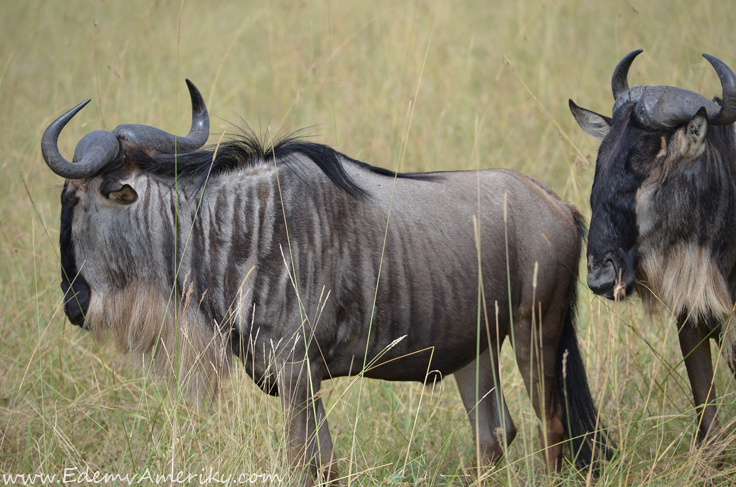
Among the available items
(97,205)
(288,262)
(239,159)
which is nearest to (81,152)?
(97,205)

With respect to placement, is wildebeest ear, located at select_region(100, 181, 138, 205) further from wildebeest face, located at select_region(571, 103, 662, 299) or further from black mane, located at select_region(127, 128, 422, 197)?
wildebeest face, located at select_region(571, 103, 662, 299)

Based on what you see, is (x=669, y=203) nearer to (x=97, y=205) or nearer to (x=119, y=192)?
(x=119, y=192)

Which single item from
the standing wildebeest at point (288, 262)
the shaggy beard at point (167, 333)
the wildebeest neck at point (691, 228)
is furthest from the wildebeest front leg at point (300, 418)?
the wildebeest neck at point (691, 228)

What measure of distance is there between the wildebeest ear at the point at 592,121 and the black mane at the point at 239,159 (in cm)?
83

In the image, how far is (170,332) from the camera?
104 inches

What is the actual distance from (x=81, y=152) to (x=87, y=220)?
26 cm

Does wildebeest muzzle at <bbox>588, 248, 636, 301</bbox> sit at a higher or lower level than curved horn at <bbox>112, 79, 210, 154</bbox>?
lower

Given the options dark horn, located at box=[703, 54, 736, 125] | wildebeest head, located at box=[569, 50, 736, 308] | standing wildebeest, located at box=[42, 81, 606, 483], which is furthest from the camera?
standing wildebeest, located at box=[42, 81, 606, 483]

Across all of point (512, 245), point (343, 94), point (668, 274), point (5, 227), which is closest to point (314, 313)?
point (512, 245)

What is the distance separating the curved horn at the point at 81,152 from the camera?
92.7 inches

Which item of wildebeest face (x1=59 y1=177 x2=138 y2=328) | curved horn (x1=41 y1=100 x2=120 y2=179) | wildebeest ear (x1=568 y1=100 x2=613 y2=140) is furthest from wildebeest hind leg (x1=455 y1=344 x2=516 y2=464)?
curved horn (x1=41 y1=100 x2=120 y2=179)

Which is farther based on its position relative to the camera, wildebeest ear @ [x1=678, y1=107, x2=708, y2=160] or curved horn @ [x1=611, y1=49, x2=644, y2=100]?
curved horn @ [x1=611, y1=49, x2=644, y2=100]

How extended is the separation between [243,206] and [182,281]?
37 centimetres

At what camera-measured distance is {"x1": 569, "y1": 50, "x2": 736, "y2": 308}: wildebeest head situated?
7.70 ft
